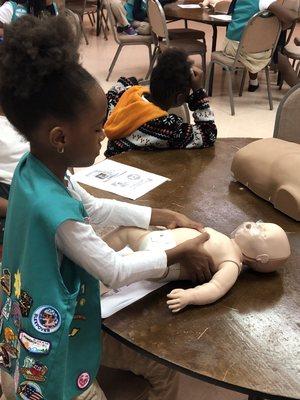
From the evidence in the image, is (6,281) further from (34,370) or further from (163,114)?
(163,114)

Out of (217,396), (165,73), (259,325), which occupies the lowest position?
(217,396)

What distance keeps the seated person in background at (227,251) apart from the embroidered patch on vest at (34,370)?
313 mm

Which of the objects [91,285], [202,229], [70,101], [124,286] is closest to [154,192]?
[202,229]

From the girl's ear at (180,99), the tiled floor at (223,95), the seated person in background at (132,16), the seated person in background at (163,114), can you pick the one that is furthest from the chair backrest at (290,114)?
the seated person in background at (132,16)

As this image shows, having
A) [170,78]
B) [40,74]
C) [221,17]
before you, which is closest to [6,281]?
[40,74]

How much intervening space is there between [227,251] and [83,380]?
0.46 m

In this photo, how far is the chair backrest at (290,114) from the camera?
2133 millimetres

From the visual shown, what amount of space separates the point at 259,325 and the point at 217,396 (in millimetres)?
883

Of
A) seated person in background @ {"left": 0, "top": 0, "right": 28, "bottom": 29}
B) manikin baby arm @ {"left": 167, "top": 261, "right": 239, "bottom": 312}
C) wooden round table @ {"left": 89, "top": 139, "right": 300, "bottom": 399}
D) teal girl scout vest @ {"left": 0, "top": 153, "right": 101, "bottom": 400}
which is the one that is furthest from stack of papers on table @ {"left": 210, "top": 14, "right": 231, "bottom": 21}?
teal girl scout vest @ {"left": 0, "top": 153, "right": 101, "bottom": 400}

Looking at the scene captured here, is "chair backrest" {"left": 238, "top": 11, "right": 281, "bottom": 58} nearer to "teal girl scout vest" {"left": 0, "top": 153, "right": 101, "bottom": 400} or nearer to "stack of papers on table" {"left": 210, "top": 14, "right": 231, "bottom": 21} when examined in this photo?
"stack of papers on table" {"left": 210, "top": 14, "right": 231, "bottom": 21}

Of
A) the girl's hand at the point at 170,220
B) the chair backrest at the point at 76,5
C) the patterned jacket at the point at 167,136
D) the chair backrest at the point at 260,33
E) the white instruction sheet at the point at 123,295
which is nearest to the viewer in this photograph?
the white instruction sheet at the point at 123,295

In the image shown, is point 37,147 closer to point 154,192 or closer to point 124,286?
point 124,286

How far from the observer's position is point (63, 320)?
3.22 ft

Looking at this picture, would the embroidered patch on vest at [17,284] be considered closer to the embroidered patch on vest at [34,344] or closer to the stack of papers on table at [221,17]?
the embroidered patch on vest at [34,344]
